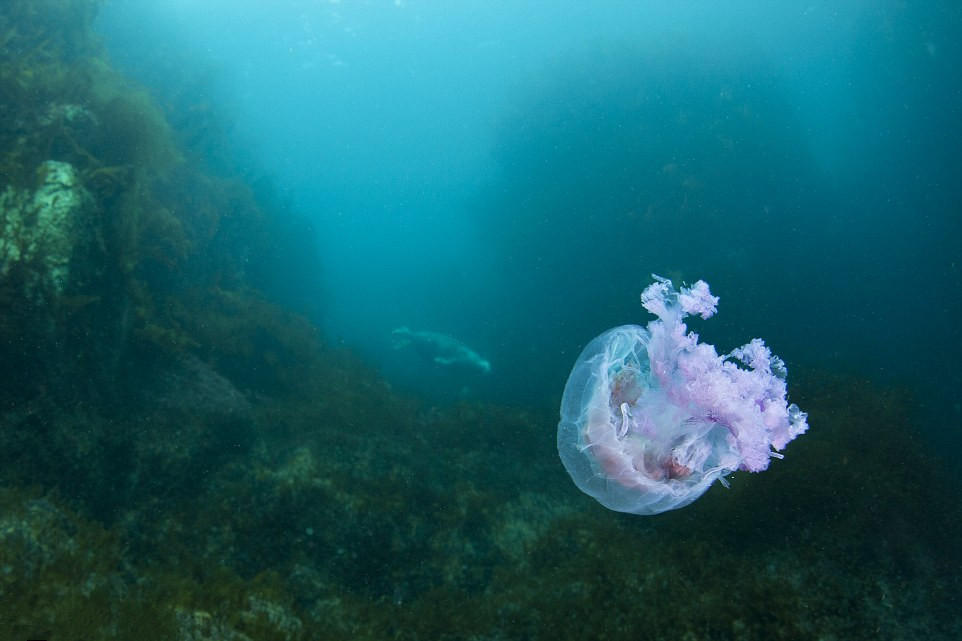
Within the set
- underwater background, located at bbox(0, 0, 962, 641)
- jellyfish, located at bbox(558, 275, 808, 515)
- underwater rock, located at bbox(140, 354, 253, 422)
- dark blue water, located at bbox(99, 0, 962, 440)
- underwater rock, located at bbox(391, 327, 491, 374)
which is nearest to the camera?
jellyfish, located at bbox(558, 275, 808, 515)

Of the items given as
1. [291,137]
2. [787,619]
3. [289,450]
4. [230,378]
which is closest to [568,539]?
[787,619]

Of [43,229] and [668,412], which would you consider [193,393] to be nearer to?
[43,229]

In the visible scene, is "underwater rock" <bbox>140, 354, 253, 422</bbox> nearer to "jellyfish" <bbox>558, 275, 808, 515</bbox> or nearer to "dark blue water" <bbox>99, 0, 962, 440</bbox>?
"jellyfish" <bbox>558, 275, 808, 515</bbox>

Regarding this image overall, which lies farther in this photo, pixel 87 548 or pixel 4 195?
pixel 4 195

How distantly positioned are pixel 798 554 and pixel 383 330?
77.8 ft

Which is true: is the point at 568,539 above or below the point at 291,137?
below

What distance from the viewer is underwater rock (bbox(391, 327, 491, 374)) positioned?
1622cm

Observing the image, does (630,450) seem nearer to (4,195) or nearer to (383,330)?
(4,195)

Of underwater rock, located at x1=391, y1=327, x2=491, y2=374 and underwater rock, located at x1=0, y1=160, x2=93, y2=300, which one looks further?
underwater rock, located at x1=391, y1=327, x2=491, y2=374

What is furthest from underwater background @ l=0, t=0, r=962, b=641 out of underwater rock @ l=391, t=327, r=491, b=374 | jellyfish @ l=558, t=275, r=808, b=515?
jellyfish @ l=558, t=275, r=808, b=515

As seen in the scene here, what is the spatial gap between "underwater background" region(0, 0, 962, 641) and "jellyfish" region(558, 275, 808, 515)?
1.56 m

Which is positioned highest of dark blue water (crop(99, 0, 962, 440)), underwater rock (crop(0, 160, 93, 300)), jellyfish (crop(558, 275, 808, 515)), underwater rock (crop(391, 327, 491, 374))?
dark blue water (crop(99, 0, 962, 440))

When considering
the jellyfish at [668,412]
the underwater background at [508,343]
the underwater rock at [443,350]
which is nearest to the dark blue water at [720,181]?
the underwater background at [508,343]

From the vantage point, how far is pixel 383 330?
26594mm
